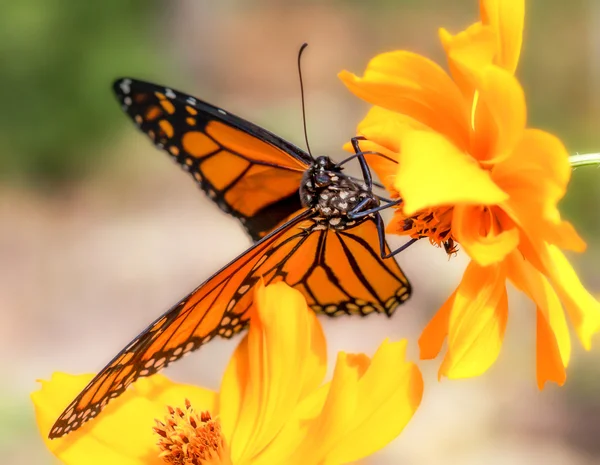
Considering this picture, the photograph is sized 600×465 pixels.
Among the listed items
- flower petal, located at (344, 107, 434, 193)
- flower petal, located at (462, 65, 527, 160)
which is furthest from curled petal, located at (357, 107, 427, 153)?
flower petal, located at (462, 65, 527, 160)

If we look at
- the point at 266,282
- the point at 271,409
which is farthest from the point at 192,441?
the point at 266,282

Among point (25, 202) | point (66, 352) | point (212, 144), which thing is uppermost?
point (25, 202)

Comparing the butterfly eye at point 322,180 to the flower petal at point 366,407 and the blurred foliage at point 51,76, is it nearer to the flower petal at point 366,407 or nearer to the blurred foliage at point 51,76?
the flower petal at point 366,407

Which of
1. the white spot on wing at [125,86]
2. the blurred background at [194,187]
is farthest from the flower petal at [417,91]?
the blurred background at [194,187]

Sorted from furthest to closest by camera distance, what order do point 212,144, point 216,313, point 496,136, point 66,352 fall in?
point 66,352 < point 212,144 < point 216,313 < point 496,136

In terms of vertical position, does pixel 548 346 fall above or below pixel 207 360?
below

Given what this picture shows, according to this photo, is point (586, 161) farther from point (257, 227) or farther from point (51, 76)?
point (51, 76)

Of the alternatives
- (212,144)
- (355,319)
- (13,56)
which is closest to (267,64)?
(13,56)

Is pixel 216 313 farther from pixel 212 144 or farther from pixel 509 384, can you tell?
pixel 509 384
